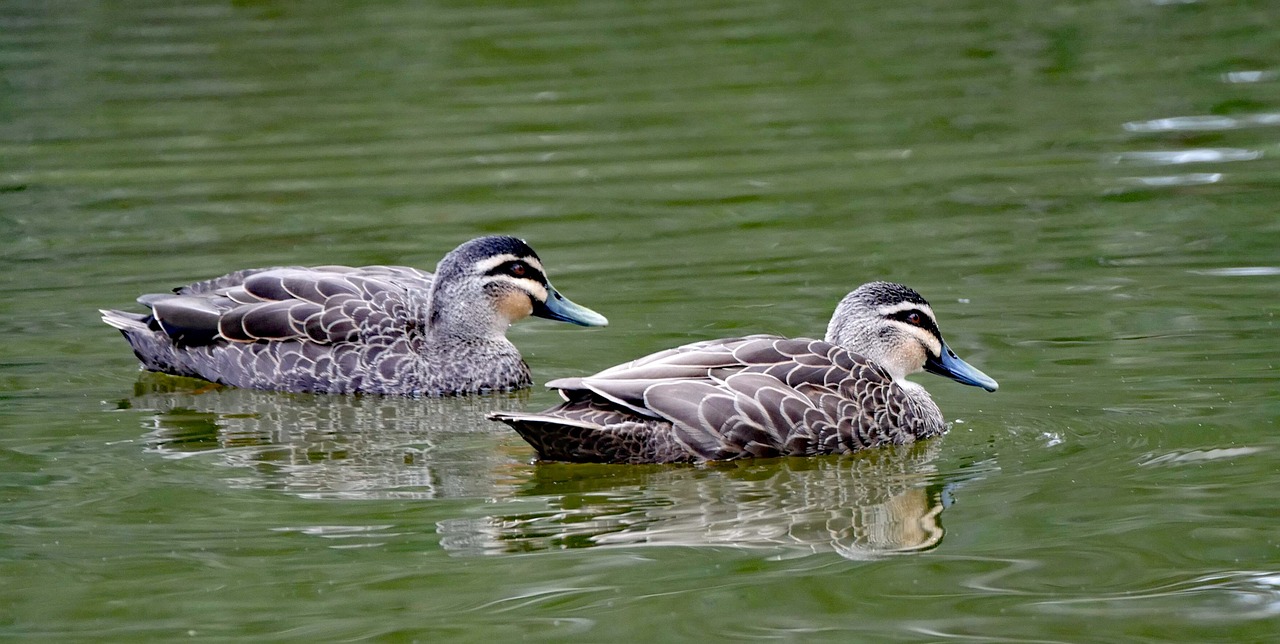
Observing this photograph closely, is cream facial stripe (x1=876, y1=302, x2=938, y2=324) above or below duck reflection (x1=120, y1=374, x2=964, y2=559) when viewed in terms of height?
above

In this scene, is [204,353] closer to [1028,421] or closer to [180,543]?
[180,543]

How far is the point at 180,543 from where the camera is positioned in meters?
7.56

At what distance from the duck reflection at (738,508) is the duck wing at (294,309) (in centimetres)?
241

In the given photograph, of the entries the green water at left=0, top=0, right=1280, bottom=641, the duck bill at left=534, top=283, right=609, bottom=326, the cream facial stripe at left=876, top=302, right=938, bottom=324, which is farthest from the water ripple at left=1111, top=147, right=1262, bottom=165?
the cream facial stripe at left=876, top=302, right=938, bottom=324

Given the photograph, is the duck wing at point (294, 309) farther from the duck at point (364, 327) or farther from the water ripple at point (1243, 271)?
the water ripple at point (1243, 271)

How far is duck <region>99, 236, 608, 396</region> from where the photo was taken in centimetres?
1059

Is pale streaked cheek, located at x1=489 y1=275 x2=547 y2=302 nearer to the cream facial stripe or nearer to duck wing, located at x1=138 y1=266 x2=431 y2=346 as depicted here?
duck wing, located at x1=138 y1=266 x2=431 y2=346

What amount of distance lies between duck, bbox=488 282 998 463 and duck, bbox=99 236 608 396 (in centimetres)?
187

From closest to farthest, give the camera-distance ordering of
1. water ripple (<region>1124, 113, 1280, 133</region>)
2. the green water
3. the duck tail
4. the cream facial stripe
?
the green water < the cream facial stripe < the duck tail < water ripple (<region>1124, 113, 1280, 133</region>)

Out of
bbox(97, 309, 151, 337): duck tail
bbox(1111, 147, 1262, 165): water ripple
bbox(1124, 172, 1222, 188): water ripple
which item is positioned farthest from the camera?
bbox(1111, 147, 1262, 165): water ripple

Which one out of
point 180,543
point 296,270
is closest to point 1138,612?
point 180,543

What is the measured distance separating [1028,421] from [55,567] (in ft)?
14.5

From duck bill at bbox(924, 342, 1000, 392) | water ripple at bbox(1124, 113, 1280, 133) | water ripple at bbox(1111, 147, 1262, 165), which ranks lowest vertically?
duck bill at bbox(924, 342, 1000, 392)

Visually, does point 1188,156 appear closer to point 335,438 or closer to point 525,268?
point 525,268
